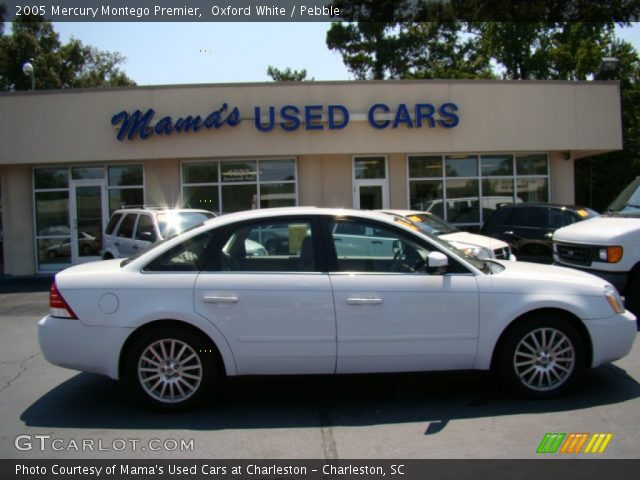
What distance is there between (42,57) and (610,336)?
124 ft

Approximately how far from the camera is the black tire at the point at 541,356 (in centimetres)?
489

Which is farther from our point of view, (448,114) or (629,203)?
(448,114)

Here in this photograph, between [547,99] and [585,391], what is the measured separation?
43.1 ft

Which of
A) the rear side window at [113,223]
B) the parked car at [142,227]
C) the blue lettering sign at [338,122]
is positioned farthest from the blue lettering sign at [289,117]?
the rear side window at [113,223]

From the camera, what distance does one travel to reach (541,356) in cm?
Answer: 493

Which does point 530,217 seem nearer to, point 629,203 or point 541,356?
point 629,203

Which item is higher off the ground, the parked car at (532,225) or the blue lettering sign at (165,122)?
the blue lettering sign at (165,122)

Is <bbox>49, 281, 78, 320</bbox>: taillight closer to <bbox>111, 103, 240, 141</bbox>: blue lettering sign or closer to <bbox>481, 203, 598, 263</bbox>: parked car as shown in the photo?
<bbox>481, 203, 598, 263</bbox>: parked car

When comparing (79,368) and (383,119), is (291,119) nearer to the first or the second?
(383,119)

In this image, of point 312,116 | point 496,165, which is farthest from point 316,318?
point 496,165

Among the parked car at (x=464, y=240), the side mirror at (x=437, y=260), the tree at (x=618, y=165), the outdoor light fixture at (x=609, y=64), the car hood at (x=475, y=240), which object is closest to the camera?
the side mirror at (x=437, y=260)

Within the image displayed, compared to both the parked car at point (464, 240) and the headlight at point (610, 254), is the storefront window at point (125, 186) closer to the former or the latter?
the parked car at point (464, 240)

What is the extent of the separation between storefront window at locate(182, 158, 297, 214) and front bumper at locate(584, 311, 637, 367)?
1258 centimetres

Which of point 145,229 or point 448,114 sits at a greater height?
point 448,114
